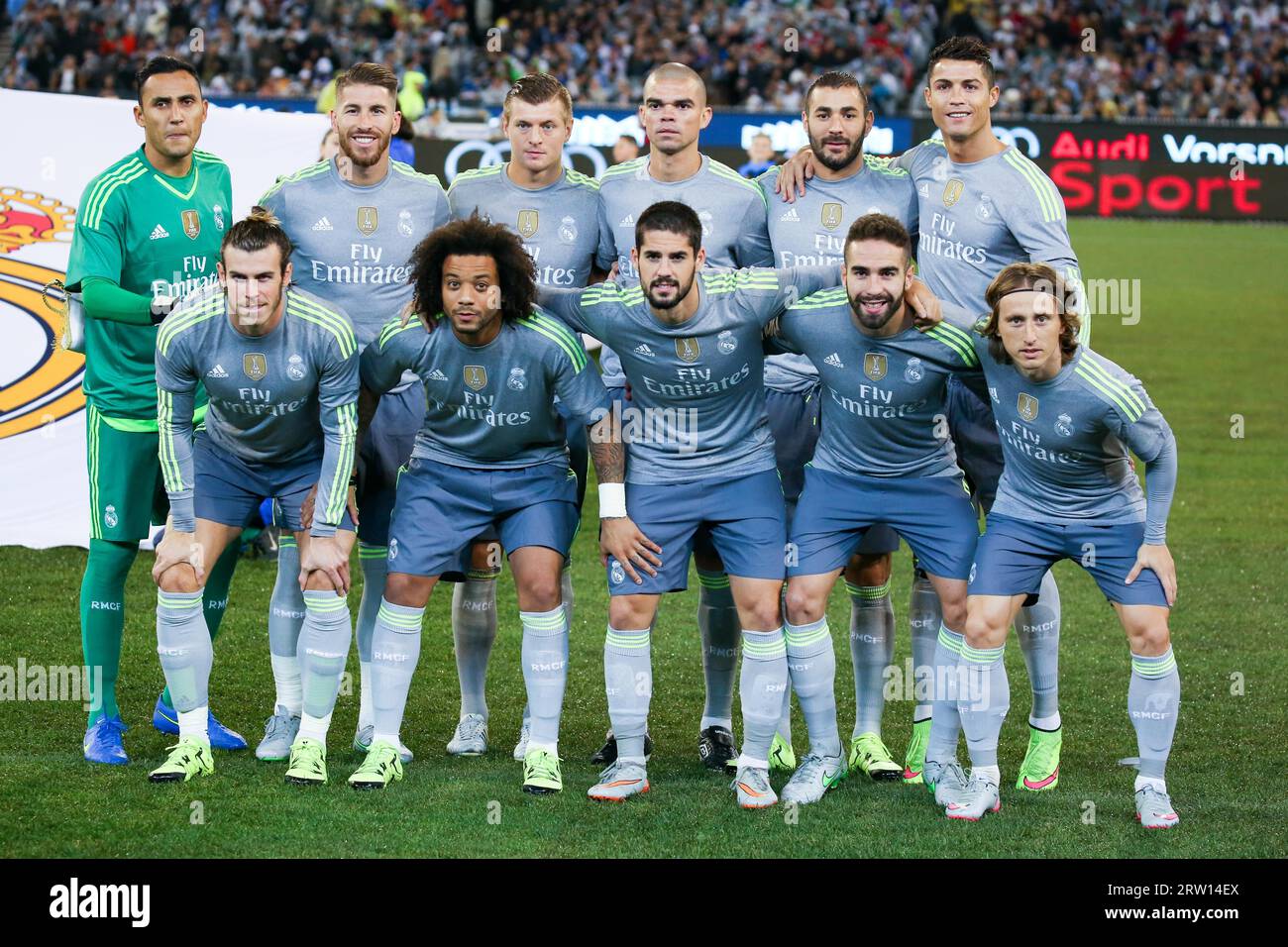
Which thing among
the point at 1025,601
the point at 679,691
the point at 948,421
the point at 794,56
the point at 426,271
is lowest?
the point at 679,691

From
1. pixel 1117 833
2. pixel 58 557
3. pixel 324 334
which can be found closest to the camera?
pixel 1117 833

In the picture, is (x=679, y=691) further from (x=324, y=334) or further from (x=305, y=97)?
(x=305, y=97)

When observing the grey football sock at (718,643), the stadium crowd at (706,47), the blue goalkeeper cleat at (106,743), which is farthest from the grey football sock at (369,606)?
the stadium crowd at (706,47)

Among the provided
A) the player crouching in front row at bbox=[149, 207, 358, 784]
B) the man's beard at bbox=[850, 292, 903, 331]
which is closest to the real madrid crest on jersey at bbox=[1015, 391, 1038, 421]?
the man's beard at bbox=[850, 292, 903, 331]

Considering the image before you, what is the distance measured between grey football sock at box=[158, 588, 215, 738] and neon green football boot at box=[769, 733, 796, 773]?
2.10 metres

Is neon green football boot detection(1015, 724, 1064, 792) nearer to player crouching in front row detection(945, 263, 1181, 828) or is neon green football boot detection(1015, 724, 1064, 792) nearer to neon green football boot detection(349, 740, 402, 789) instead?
player crouching in front row detection(945, 263, 1181, 828)

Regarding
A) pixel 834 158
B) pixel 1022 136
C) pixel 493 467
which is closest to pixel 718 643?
pixel 493 467

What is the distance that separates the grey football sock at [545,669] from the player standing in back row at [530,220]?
410mm

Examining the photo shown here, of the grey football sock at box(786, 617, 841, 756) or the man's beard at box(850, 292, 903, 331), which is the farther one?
the grey football sock at box(786, 617, 841, 756)

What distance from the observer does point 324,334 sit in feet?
19.3

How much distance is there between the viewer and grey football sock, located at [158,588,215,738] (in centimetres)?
594

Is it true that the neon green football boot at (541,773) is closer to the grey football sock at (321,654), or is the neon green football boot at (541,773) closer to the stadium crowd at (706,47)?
the grey football sock at (321,654)

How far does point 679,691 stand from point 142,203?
307 centimetres

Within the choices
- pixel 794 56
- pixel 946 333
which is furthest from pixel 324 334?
pixel 794 56
